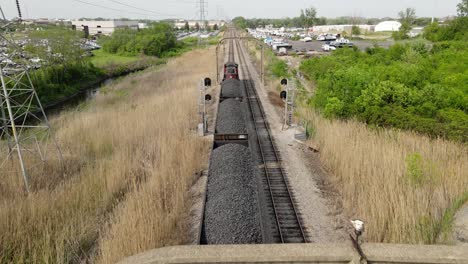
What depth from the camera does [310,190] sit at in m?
12.8

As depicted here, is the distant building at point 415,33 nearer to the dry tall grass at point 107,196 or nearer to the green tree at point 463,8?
the green tree at point 463,8

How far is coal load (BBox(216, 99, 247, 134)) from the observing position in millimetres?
19484

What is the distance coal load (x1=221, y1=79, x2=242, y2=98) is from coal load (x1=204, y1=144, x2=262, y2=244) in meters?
12.9

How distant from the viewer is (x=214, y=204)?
1120cm

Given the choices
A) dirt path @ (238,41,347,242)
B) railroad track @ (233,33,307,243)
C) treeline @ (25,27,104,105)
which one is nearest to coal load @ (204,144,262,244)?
railroad track @ (233,33,307,243)

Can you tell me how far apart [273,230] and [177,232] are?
115 inches

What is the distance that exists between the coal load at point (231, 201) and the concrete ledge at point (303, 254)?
11.0 ft

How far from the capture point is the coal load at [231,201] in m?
9.55

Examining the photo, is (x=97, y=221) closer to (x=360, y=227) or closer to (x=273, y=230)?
(x=273, y=230)

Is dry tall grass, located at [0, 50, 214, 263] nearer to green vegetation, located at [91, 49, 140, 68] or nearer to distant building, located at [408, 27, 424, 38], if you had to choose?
green vegetation, located at [91, 49, 140, 68]

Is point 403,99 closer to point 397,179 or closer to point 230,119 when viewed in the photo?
point 397,179

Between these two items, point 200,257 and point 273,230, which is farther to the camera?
point 273,230

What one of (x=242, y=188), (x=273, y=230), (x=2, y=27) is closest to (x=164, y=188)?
(x=242, y=188)

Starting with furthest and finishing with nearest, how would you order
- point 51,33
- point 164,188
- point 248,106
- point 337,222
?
point 51,33
point 248,106
point 164,188
point 337,222
